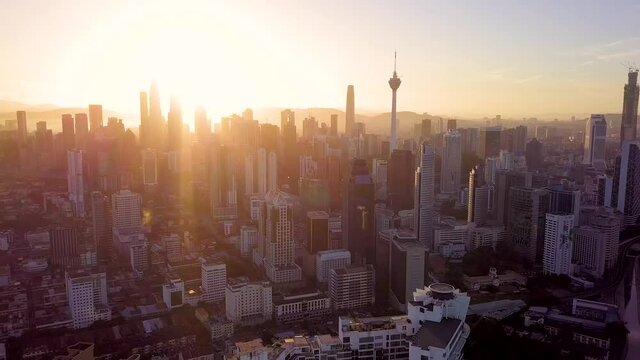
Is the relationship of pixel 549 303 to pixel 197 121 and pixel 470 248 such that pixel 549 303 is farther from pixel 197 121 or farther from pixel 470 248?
pixel 197 121

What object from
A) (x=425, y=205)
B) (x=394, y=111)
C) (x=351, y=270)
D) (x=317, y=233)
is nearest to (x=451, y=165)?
(x=394, y=111)

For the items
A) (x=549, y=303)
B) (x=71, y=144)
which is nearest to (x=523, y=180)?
(x=549, y=303)

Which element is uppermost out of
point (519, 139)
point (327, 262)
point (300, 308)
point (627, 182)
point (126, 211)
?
point (519, 139)

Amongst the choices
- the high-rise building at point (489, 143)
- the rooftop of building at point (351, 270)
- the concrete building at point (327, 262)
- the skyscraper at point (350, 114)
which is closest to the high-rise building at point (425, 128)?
the high-rise building at point (489, 143)

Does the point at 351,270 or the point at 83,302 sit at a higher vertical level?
the point at 351,270

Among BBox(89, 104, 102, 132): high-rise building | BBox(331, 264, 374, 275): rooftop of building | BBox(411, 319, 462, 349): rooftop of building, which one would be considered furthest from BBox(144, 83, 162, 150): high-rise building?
BBox(411, 319, 462, 349): rooftop of building

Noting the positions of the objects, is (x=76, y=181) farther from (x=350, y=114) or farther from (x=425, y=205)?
(x=350, y=114)
